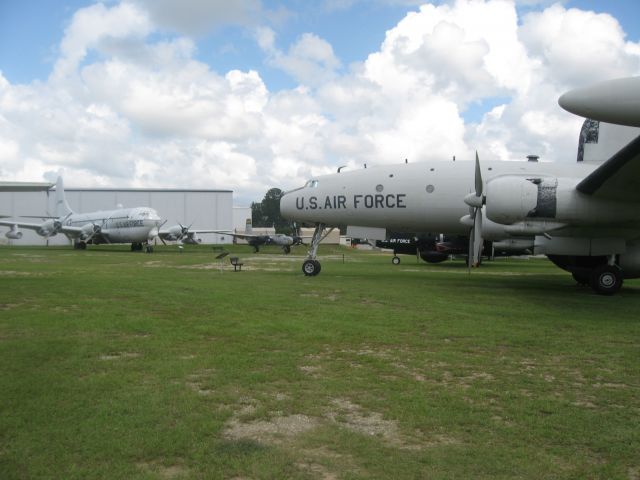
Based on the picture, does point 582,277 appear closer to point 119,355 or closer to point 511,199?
point 511,199

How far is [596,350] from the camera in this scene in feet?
22.5

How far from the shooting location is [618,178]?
1078 cm

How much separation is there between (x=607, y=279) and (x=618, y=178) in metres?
3.59

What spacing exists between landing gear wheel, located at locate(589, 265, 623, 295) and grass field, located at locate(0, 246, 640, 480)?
403 cm

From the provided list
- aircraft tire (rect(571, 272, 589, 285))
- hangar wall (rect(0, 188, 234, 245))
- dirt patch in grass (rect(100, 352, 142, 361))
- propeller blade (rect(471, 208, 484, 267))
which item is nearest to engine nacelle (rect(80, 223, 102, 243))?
hangar wall (rect(0, 188, 234, 245))

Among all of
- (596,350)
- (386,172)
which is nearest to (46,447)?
(596,350)

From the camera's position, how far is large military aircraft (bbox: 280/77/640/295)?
11.7m

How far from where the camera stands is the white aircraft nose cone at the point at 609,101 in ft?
16.2

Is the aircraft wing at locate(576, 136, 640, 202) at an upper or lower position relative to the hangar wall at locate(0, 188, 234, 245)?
lower

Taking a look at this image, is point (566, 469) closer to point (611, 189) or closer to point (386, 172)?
point (611, 189)

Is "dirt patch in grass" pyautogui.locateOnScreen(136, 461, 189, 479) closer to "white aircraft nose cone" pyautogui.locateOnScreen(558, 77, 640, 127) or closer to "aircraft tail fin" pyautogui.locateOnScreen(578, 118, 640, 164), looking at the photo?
"white aircraft nose cone" pyautogui.locateOnScreen(558, 77, 640, 127)

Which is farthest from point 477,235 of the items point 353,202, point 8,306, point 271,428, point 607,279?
point 271,428

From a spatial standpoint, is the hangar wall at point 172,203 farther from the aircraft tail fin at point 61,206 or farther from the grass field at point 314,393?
the grass field at point 314,393

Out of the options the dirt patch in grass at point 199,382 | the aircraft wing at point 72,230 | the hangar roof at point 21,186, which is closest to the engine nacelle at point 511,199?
the dirt patch in grass at point 199,382
